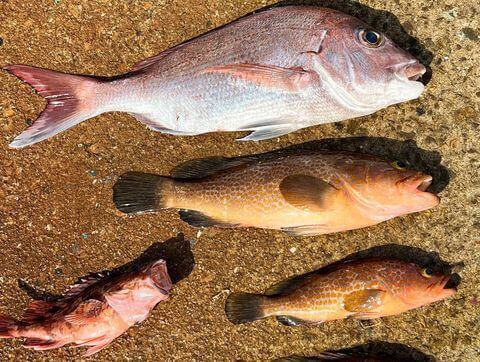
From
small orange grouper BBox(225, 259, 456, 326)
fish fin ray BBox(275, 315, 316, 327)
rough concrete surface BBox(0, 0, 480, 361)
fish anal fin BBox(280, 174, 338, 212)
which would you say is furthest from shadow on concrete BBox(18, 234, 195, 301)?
fish anal fin BBox(280, 174, 338, 212)

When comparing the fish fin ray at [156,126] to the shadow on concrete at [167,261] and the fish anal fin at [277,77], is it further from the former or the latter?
the shadow on concrete at [167,261]

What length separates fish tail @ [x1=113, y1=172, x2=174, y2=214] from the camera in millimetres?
3100

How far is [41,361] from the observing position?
3.24 meters

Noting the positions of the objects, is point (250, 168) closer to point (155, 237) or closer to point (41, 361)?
point (155, 237)

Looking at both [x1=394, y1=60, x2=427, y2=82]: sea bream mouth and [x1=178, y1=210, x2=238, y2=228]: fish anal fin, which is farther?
[x1=178, y1=210, x2=238, y2=228]: fish anal fin

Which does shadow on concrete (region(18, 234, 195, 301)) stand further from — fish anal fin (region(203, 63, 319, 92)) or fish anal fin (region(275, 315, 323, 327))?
fish anal fin (region(203, 63, 319, 92))

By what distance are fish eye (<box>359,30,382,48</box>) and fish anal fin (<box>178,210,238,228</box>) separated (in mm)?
1377

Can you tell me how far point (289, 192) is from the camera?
2883 millimetres

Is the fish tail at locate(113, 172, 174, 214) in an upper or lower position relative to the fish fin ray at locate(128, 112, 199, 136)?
lower

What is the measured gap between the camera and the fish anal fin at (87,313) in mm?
3002

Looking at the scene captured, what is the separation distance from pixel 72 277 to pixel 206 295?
3.07 ft

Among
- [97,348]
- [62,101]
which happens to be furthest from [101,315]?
[62,101]

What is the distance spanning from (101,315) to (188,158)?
1.17 m

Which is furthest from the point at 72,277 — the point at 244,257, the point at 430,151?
the point at 430,151
